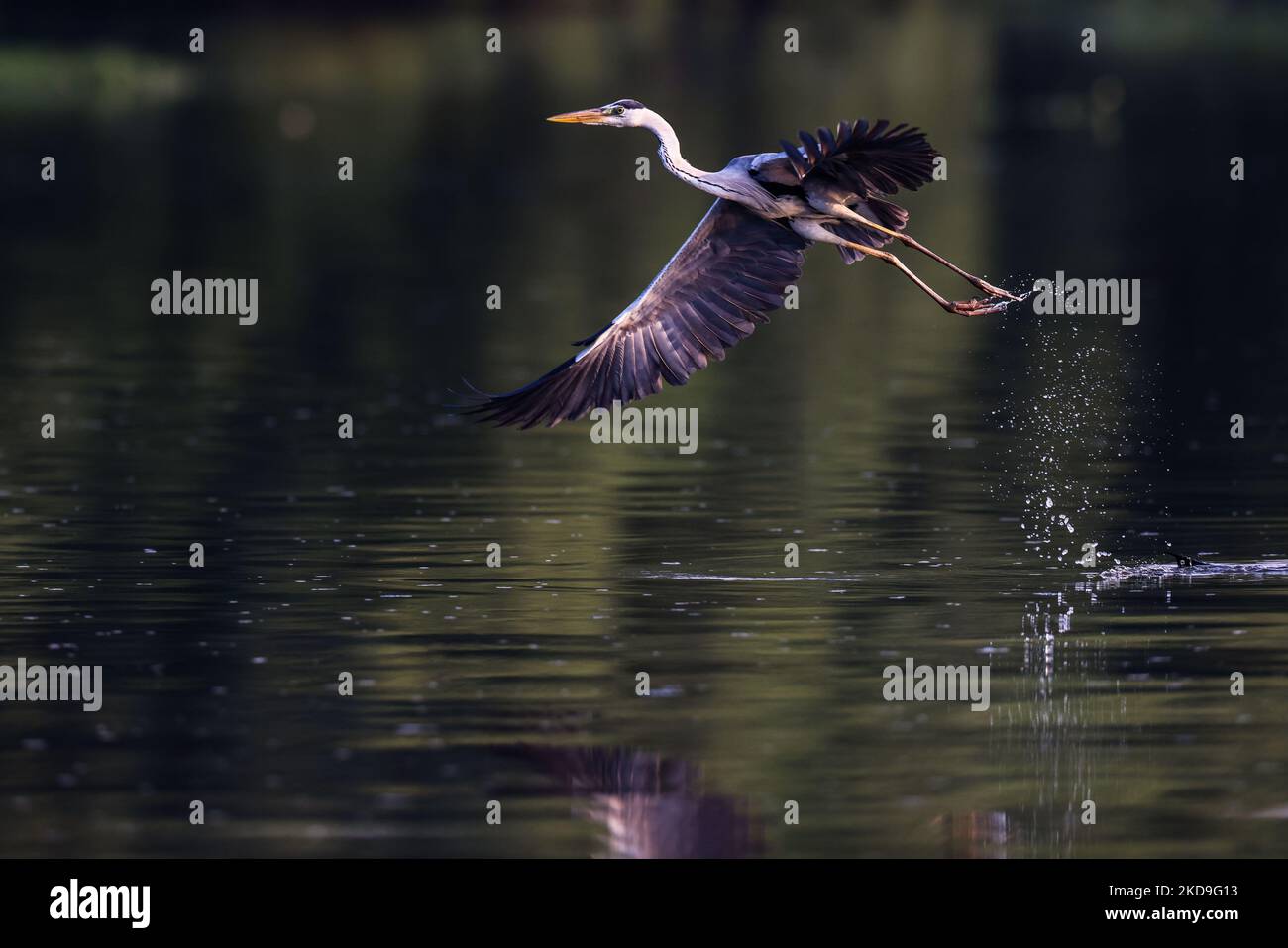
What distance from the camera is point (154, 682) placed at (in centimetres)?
1553

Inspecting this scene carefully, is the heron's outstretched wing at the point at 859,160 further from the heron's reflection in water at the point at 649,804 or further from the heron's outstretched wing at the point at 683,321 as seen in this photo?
the heron's reflection in water at the point at 649,804

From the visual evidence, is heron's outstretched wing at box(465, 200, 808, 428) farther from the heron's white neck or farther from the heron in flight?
the heron's white neck

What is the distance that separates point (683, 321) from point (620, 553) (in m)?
1.94

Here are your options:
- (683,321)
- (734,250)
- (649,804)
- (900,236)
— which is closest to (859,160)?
(900,236)

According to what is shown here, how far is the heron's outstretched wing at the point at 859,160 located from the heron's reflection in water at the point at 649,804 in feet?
15.3

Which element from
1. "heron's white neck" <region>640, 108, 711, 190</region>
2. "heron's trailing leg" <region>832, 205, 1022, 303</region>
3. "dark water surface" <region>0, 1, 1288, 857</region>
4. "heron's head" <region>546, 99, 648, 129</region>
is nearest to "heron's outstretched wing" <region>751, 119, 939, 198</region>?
"heron's trailing leg" <region>832, 205, 1022, 303</region>

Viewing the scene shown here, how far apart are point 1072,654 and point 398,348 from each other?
17.4 meters

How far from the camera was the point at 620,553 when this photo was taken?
1953cm

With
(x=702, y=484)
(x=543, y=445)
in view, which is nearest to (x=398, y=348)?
(x=543, y=445)

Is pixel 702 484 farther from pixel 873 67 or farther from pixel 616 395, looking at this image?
pixel 873 67

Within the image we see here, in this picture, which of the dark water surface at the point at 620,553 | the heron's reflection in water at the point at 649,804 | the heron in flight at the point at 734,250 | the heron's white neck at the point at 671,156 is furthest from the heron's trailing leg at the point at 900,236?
the heron's reflection in water at the point at 649,804

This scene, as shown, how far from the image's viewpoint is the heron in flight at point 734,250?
17.7m

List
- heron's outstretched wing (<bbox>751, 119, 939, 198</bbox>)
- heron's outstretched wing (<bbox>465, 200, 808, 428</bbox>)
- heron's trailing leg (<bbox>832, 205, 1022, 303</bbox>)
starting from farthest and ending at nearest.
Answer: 1. heron's trailing leg (<bbox>832, 205, 1022, 303</bbox>)
2. heron's outstretched wing (<bbox>465, 200, 808, 428</bbox>)
3. heron's outstretched wing (<bbox>751, 119, 939, 198</bbox>)

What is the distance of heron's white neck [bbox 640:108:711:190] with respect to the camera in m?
18.1
